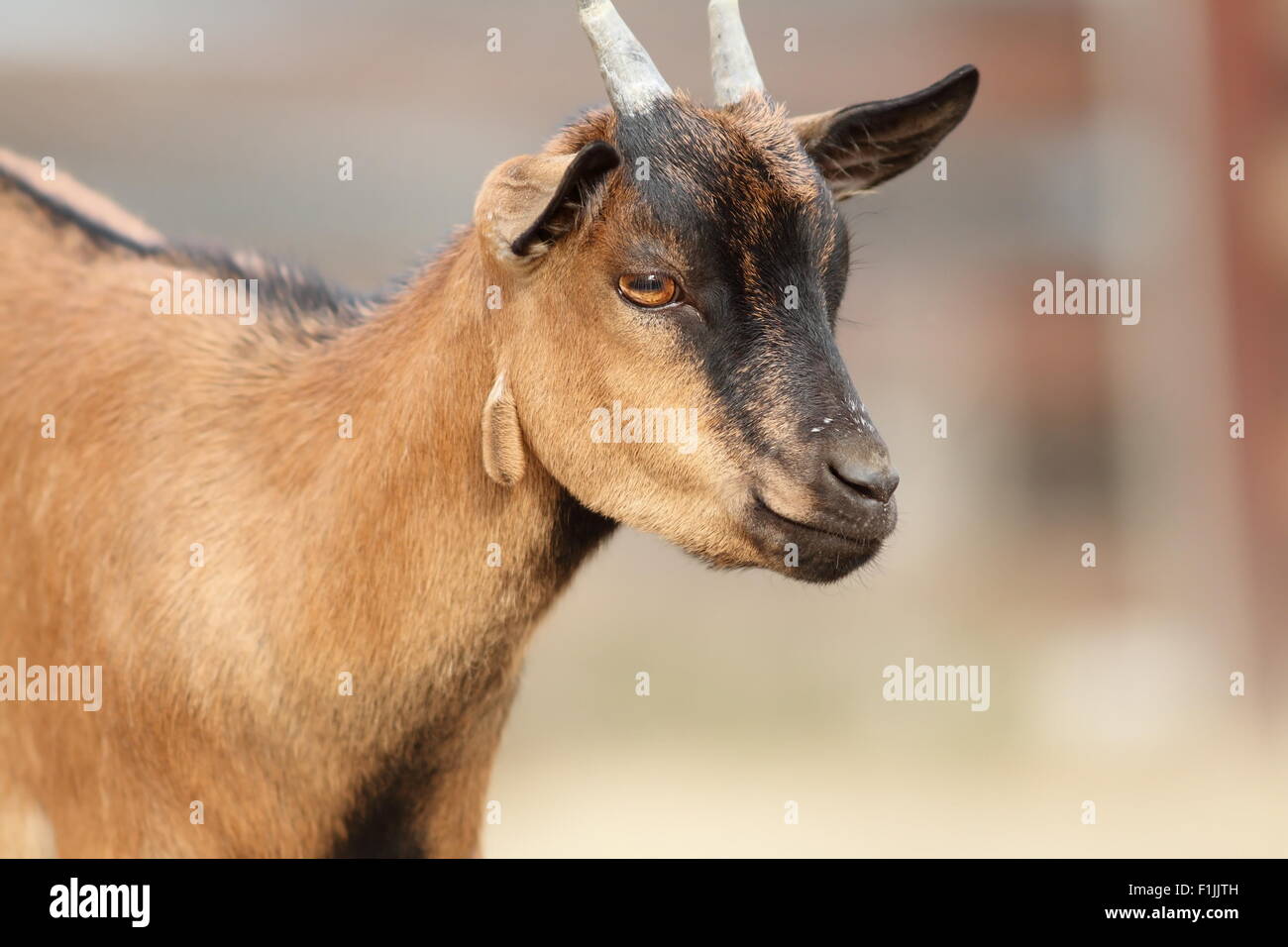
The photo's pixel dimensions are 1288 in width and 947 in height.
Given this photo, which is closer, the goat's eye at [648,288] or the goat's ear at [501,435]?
the goat's eye at [648,288]

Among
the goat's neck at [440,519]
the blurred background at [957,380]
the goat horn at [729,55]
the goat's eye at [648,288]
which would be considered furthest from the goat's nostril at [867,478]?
the blurred background at [957,380]

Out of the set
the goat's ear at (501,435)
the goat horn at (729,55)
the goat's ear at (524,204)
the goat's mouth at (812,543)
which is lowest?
the goat's mouth at (812,543)

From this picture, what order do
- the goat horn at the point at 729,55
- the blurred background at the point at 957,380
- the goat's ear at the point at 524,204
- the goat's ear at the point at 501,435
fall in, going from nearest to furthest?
the goat's ear at the point at 524,204 < the goat's ear at the point at 501,435 < the goat horn at the point at 729,55 < the blurred background at the point at 957,380

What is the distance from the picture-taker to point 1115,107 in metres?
13.3

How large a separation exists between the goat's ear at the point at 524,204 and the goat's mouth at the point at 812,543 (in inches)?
40.9

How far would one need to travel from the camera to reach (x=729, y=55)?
14.4 feet

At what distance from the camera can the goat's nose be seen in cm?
355

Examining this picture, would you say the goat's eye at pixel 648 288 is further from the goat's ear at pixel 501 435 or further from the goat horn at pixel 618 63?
the goat horn at pixel 618 63

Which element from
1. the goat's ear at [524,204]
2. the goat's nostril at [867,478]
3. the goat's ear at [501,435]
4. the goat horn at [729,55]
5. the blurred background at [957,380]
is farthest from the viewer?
the blurred background at [957,380]

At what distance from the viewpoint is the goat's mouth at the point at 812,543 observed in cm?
362

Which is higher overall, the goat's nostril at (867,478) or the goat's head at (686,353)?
the goat's head at (686,353)

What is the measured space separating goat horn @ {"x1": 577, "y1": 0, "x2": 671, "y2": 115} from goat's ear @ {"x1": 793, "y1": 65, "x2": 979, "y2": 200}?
25.6 inches

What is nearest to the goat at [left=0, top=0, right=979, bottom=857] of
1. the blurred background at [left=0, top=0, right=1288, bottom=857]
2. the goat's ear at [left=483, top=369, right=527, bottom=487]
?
the goat's ear at [left=483, top=369, right=527, bottom=487]

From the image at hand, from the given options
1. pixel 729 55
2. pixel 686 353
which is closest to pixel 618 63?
pixel 729 55
